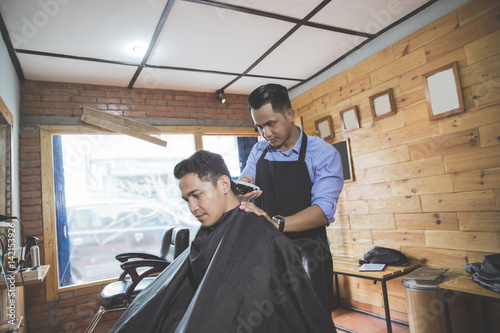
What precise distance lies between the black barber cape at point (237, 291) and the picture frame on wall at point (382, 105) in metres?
2.25

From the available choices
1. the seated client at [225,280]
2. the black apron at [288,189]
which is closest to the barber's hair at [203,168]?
the seated client at [225,280]

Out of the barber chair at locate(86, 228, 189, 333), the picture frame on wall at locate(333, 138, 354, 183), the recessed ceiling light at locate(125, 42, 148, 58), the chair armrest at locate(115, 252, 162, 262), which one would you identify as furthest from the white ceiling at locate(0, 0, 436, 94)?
the chair armrest at locate(115, 252, 162, 262)

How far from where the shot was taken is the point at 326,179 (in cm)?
152

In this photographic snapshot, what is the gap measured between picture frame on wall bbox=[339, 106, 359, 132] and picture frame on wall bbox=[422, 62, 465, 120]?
0.78 m

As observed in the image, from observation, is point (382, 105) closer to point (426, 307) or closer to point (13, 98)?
point (426, 307)

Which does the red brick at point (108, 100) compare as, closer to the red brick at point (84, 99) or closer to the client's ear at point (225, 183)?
the red brick at point (84, 99)

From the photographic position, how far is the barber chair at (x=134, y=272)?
260 centimetres

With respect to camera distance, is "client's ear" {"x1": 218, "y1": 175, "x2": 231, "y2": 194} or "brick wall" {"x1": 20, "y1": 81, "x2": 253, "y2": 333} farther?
"brick wall" {"x1": 20, "y1": 81, "x2": 253, "y2": 333}

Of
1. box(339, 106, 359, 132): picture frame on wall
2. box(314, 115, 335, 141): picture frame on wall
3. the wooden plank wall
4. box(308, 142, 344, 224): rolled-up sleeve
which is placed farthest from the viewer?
box(314, 115, 335, 141): picture frame on wall

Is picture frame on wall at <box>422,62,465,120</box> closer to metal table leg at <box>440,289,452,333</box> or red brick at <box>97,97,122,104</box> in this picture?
metal table leg at <box>440,289,452,333</box>

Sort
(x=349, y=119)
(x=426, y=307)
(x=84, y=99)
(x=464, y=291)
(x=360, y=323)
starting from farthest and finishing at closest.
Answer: (x=84, y=99)
(x=349, y=119)
(x=360, y=323)
(x=426, y=307)
(x=464, y=291)

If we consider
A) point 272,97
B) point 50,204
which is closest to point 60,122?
point 50,204

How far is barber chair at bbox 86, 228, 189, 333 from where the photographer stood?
2.60 m

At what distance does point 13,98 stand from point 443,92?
3737mm
